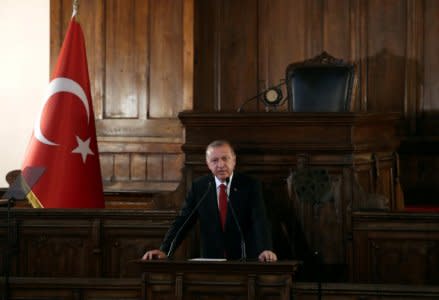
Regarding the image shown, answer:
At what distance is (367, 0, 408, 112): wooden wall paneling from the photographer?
9.36 metres

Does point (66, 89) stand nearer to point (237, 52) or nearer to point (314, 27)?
point (237, 52)

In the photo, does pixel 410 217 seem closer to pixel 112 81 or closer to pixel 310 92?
pixel 310 92

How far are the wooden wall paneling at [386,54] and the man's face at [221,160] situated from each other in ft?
11.3

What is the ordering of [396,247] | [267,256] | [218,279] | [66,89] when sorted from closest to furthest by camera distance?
[218,279] → [267,256] → [396,247] → [66,89]

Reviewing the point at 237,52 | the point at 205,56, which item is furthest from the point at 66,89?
the point at 237,52

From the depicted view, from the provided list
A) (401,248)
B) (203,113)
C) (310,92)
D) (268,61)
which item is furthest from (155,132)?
(401,248)

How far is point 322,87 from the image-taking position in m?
8.16

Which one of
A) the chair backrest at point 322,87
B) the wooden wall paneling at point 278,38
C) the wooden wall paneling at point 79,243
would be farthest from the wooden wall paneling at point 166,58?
the wooden wall paneling at point 79,243

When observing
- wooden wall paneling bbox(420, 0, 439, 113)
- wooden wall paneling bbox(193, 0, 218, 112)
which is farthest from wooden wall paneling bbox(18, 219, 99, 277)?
wooden wall paneling bbox(420, 0, 439, 113)

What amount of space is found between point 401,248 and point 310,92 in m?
2.01

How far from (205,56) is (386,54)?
1556mm

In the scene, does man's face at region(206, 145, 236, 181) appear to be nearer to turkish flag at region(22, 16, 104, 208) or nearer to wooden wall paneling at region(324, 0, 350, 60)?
turkish flag at region(22, 16, 104, 208)

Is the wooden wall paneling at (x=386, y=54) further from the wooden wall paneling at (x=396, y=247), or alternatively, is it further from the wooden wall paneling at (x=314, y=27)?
the wooden wall paneling at (x=396, y=247)

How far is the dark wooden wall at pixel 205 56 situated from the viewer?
30.8ft
